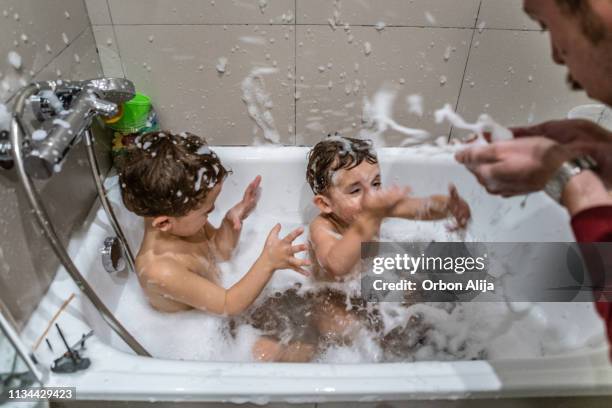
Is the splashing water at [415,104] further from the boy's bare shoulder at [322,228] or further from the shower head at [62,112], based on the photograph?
the shower head at [62,112]

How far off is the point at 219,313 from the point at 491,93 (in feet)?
3.22

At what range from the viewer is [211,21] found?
1212 mm

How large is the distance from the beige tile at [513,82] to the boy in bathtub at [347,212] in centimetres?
32

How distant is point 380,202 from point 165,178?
1.58 feet

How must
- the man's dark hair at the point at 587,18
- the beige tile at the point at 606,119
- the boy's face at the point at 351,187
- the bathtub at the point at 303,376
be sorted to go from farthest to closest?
1. the beige tile at the point at 606,119
2. the boy's face at the point at 351,187
3. the bathtub at the point at 303,376
4. the man's dark hair at the point at 587,18

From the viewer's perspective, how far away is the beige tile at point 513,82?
1.25 m

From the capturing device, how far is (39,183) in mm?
957

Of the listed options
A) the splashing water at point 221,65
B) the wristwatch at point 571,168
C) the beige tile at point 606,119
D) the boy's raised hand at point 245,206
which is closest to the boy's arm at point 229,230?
the boy's raised hand at point 245,206

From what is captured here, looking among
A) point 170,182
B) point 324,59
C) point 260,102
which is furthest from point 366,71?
point 170,182

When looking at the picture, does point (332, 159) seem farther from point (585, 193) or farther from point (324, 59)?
point (585, 193)

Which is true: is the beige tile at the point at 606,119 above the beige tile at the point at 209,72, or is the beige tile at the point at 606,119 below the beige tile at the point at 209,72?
below

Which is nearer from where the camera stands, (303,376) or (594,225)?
(594,225)

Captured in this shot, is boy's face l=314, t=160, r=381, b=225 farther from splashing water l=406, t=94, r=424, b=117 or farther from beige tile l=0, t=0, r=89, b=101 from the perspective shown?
beige tile l=0, t=0, r=89, b=101

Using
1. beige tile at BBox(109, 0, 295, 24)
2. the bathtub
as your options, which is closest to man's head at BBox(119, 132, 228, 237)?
the bathtub
